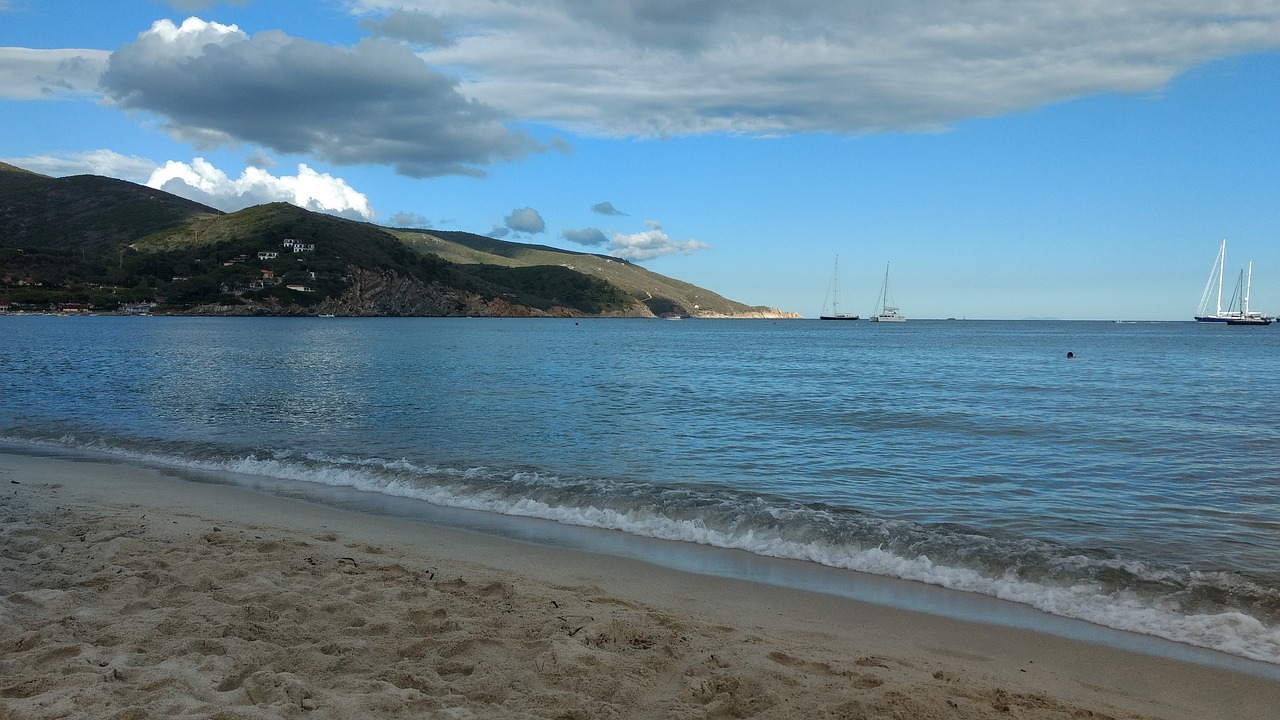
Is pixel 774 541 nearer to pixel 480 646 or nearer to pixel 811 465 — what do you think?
pixel 480 646

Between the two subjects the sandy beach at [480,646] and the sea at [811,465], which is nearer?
the sandy beach at [480,646]

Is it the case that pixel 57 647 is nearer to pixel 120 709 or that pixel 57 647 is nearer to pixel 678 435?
pixel 120 709

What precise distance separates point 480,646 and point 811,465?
435 inches

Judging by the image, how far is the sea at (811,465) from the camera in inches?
366

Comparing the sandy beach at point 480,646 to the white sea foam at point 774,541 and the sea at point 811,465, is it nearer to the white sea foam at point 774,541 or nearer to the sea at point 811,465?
the white sea foam at point 774,541

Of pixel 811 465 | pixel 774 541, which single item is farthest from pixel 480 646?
pixel 811 465

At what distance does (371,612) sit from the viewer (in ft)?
22.0

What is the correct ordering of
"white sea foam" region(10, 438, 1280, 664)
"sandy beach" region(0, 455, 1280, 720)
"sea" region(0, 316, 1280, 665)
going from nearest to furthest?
"sandy beach" region(0, 455, 1280, 720) → "white sea foam" region(10, 438, 1280, 664) → "sea" region(0, 316, 1280, 665)

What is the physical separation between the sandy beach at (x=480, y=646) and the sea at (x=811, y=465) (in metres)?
1.45

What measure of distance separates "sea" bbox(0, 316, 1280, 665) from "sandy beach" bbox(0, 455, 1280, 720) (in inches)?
57.2

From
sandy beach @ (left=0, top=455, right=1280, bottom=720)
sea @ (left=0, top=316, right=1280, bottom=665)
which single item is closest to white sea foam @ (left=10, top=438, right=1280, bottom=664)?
sea @ (left=0, top=316, right=1280, bottom=665)

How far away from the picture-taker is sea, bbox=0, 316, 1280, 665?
366 inches

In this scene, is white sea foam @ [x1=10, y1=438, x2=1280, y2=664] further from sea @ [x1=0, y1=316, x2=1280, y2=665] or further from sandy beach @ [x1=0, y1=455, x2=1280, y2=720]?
sandy beach @ [x1=0, y1=455, x2=1280, y2=720]

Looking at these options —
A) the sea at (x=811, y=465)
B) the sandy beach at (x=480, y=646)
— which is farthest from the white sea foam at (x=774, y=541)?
the sandy beach at (x=480, y=646)
